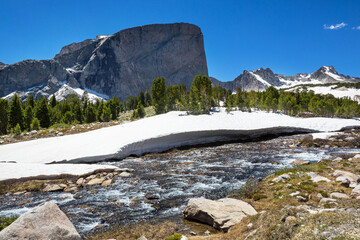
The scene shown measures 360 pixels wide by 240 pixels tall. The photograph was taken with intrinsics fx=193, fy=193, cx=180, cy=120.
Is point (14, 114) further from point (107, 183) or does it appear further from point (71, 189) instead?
point (107, 183)

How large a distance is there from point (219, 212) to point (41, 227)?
6252mm

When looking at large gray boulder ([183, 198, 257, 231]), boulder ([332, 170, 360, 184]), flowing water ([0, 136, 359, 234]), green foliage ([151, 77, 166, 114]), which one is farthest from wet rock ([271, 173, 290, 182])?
green foliage ([151, 77, 166, 114])

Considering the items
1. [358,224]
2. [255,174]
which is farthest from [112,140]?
[358,224]

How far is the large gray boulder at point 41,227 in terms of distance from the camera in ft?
17.1

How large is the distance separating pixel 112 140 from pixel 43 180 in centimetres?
1214

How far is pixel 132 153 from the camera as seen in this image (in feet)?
88.1

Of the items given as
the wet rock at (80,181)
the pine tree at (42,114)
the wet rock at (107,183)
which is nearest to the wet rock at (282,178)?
the wet rock at (107,183)

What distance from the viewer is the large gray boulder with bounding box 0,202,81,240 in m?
5.21

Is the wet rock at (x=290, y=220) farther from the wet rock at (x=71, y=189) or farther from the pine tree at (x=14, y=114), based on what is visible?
the pine tree at (x=14, y=114)

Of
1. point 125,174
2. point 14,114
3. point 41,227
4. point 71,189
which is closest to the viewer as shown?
point 41,227

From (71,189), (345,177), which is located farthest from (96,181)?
(345,177)

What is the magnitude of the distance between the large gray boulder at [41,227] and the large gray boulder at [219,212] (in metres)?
4.58

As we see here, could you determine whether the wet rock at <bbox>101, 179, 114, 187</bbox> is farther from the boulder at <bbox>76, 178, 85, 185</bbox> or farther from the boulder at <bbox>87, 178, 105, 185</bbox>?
the boulder at <bbox>76, 178, 85, 185</bbox>

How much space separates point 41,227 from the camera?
5.56 meters
